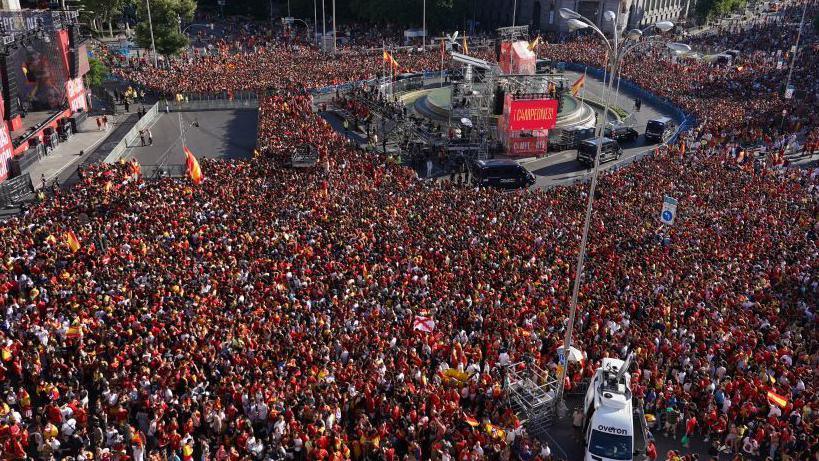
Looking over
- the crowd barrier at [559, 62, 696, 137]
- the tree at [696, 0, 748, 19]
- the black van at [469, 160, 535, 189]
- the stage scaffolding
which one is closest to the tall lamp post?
the stage scaffolding

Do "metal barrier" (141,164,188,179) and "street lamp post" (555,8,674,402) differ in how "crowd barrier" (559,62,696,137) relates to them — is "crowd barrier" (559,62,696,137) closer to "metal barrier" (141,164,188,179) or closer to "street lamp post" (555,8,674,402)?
"metal barrier" (141,164,188,179)

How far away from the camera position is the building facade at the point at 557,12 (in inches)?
3339

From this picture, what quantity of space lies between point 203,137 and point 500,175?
2094 centimetres

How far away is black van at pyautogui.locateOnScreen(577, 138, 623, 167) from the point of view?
38281 mm

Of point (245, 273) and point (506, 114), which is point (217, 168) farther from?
point (506, 114)

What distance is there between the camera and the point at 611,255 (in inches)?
940

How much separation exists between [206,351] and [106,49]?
58.9 meters

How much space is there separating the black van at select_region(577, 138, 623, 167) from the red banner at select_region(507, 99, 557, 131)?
2.42 metres

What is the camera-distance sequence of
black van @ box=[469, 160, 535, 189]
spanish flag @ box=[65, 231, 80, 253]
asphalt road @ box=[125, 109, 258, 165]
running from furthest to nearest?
asphalt road @ box=[125, 109, 258, 165] < black van @ box=[469, 160, 535, 189] < spanish flag @ box=[65, 231, 80, 253]

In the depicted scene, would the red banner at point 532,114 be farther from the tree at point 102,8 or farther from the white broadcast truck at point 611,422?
the tree at point 102,8

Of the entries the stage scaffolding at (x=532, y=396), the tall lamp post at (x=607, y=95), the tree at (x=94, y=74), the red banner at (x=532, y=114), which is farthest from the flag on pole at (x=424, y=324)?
the tree at (x=94, y=74)

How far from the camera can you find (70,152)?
40344mm

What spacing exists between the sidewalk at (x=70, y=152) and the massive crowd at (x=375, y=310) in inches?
278

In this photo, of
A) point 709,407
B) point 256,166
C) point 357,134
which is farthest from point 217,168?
point 709,407
